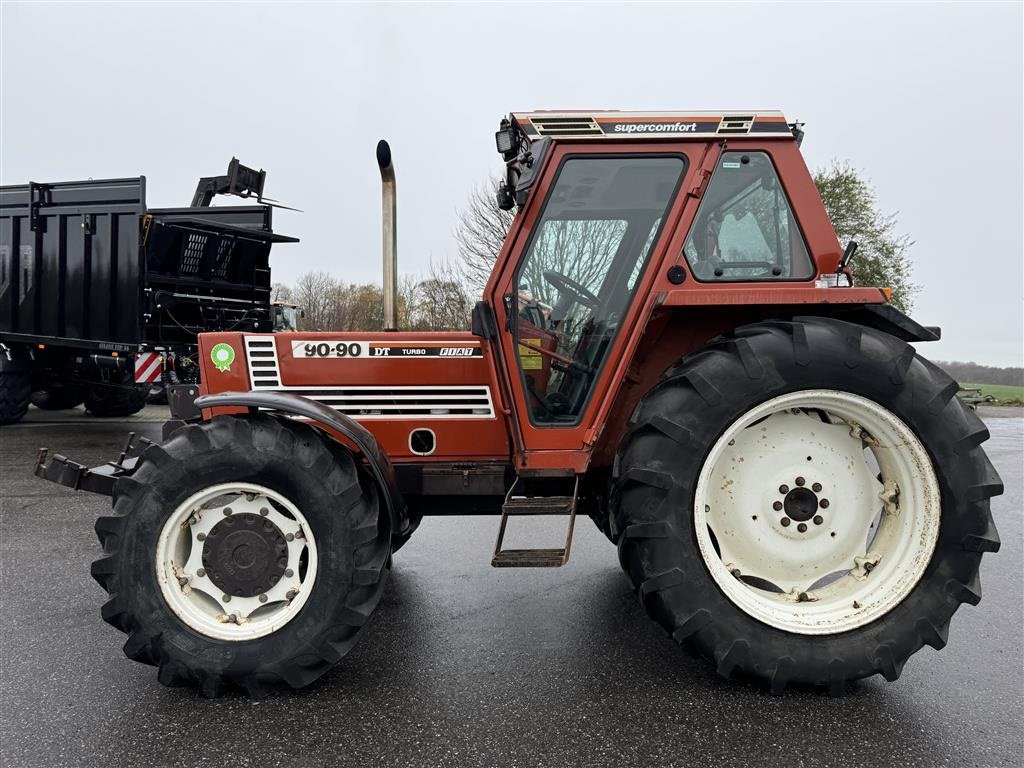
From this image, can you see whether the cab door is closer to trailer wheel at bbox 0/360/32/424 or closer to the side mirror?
the side mirror

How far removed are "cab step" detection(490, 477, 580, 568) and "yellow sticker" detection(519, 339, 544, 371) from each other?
55cm

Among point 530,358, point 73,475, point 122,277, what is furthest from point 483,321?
point 122,277

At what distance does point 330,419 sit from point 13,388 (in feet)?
30.0

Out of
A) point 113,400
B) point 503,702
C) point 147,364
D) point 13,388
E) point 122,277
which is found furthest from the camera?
point 113,400

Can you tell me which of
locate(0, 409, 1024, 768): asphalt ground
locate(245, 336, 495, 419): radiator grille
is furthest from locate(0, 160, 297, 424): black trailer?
locate(245, 336, 495, 419): radiator grille

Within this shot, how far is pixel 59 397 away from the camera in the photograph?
11109mm

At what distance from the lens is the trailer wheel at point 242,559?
2549mm

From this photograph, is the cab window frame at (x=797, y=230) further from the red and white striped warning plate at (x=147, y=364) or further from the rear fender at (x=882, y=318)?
the red and white striped warning plate at (x=147, y=364)

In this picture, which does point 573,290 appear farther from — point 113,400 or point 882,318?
point 113,400

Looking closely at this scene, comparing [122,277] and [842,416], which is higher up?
[122,277]

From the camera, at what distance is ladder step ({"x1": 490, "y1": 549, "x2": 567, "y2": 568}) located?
2672 millimetres

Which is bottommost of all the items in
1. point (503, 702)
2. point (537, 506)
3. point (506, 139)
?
point (503, 702)

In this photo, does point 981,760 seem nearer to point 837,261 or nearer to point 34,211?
point 837,261

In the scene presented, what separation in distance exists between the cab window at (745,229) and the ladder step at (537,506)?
1.15m
